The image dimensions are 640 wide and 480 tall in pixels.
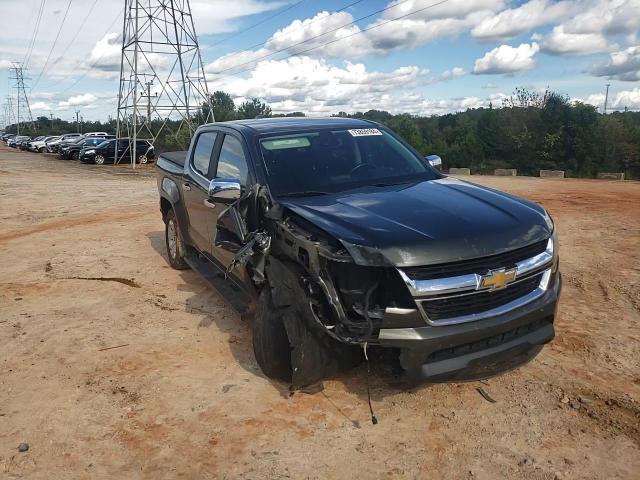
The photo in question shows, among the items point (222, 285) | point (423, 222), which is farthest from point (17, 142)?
point (423, 222)

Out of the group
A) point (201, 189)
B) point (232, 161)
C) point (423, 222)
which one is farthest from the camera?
point (201, 189)

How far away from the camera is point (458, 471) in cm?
285

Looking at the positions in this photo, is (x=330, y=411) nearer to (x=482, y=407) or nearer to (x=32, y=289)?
(x=482, y=407)

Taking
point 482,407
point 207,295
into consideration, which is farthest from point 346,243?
point 207,295

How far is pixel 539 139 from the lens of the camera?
5241 cm

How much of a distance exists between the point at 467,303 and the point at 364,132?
2.31 m

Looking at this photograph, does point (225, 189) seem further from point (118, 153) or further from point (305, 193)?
point (118, 153)

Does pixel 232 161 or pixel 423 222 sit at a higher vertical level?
pixel 232 161

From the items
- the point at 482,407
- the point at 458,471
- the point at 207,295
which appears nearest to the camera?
the point at 458,471

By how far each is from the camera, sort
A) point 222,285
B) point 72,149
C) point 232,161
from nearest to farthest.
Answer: point 232,161, point 222,285, point 72,149

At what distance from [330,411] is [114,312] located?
288 cm

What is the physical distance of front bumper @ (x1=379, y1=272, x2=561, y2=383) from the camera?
3.00 meters

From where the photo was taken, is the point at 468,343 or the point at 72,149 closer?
the point at 468,343

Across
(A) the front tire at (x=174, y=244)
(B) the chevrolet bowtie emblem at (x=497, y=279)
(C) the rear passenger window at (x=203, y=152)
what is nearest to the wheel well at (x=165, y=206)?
(A) the front tire at (x=174, y=244)
